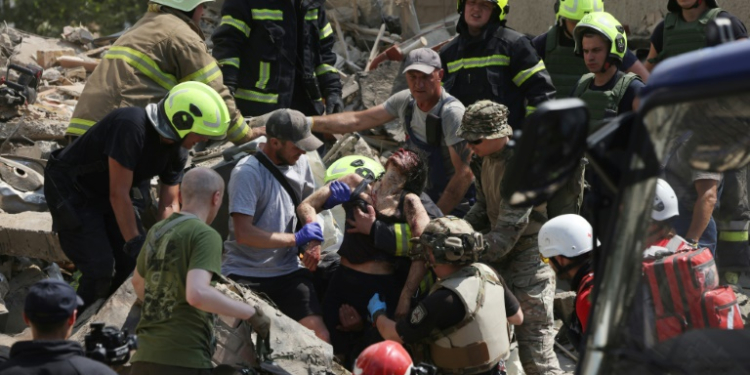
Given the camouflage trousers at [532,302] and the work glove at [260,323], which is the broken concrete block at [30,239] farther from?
the camouflage trousers at [532,302]

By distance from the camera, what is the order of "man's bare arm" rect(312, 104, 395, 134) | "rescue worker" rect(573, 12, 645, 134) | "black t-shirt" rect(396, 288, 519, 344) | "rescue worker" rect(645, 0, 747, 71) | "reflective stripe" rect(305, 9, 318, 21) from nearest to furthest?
"black t-shirt" rect(396, 288, 519, 344)
"rescue worker" rect(573, 12, 645, 134)
"man's bare arm" rect(312, 104, 395, 134)
"rescue worker" rect(645, 0, 747, 71)
"reflective stripe" rect(305, 9, 318, 21)

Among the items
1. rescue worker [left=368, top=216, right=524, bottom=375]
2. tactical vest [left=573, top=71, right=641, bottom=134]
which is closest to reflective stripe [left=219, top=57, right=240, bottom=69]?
tactical vest [left=573, top=71, right=641, bottom=134]

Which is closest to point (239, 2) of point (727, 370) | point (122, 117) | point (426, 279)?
point (122, 117)

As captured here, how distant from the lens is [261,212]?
6.86 m

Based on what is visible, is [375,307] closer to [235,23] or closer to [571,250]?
[571,250]

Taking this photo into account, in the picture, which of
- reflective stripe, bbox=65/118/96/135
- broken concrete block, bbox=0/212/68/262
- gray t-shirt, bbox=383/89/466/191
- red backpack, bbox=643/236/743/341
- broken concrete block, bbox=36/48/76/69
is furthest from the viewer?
broken concrete block, bbox=36/48/76/69

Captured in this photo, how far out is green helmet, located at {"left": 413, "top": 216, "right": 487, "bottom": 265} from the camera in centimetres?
608

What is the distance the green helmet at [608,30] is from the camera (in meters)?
7.65

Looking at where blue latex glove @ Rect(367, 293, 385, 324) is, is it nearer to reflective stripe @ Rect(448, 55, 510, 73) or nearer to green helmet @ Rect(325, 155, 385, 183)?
green helmet @ Rect(325, 155, 385, 183)

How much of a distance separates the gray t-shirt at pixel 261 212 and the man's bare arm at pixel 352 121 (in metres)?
1.28

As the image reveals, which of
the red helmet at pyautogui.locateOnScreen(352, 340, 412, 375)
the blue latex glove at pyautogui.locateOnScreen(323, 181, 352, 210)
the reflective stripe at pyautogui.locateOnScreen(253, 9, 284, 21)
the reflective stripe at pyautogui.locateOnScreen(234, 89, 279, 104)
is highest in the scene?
the reflective stripe at pyautogui.locateOnScreen(253, 9, 284, 21)

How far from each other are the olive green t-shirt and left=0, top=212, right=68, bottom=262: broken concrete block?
262cm

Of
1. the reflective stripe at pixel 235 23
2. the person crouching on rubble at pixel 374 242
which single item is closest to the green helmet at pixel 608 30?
the person crouching on rubble at pixel 374 242

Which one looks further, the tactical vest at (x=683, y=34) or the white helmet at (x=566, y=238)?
the tactical vest at (x=683, y=34)
